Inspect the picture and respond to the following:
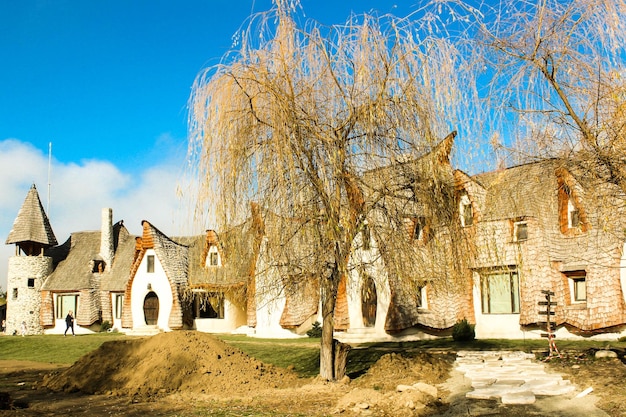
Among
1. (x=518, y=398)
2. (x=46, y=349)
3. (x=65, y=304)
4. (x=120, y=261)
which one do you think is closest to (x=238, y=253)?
(x=518, y=398)

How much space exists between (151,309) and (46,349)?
7862 mm

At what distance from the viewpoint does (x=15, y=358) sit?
25875 millimetres

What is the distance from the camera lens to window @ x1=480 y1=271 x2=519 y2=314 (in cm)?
2438

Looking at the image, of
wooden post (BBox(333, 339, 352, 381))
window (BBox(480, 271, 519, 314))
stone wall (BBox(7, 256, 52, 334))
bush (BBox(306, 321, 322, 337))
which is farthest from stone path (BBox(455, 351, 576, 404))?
stone wall (BBox(7, 256, 52, 334))

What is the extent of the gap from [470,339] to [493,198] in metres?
11.1

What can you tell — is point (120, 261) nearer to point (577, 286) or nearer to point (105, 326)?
point (105, 326)

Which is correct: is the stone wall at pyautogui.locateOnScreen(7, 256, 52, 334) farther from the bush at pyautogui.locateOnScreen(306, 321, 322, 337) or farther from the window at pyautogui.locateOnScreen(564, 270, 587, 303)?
the window at pyautogui.locateOnScreen(564, 270, 587, 303)

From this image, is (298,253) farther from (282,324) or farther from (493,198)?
(282,324)

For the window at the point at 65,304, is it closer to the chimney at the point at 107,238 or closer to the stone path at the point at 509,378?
the chimney at the point at 107,238

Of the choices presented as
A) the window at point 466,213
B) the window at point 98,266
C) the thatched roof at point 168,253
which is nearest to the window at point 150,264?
the thatched roof at point 168,253

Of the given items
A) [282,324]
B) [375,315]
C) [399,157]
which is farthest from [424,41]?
[282,324]

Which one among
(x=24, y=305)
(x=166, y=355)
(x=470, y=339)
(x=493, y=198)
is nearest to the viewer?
(x=493, y=198)

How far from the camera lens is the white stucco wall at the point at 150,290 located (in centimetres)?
3481

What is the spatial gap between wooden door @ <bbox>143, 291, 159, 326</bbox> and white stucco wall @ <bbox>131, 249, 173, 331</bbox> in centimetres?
18
